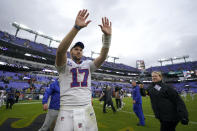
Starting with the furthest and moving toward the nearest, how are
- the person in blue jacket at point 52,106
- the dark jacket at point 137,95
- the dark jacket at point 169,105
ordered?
the dark jacket at point 137,95, the person in blue jacket at point 52,106, the dark jacket at point 169,105

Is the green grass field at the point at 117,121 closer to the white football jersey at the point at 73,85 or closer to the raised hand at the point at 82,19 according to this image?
the white football jersey at the point at 73,85

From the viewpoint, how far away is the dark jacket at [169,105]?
9.17 feet

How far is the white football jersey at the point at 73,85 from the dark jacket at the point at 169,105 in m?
2.16

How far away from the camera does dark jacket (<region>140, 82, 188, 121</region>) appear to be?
2.79 m

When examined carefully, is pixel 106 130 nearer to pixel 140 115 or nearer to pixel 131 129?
pixel 131 129

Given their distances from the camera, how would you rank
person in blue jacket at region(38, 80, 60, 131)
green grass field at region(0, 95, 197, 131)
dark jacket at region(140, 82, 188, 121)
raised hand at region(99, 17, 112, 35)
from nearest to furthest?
Answer: raised hand at region(99, 17, 112, 35) → dark jacket at region(140, 82, 188, 121) → person in blue jacket at region(38, 80, 60, 131) → green grass field at region(0, 95, 197, 131)

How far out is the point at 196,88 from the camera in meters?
56.4

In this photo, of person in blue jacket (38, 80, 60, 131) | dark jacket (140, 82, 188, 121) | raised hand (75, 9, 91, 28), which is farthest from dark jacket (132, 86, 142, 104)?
raised hand (75, 9, 91, 28)

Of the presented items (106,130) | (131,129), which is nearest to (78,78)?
(106,130)

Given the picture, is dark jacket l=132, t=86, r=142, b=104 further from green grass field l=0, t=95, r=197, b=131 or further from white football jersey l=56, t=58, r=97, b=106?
white football jersey l=56, t=58, r=97, b=106

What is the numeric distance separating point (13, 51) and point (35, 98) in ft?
75.5

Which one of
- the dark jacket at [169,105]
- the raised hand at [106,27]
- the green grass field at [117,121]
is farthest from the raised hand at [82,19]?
the green grass field at [117,121]

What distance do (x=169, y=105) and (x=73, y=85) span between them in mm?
2526

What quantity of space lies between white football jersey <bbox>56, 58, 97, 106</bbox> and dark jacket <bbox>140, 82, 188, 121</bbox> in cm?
216
